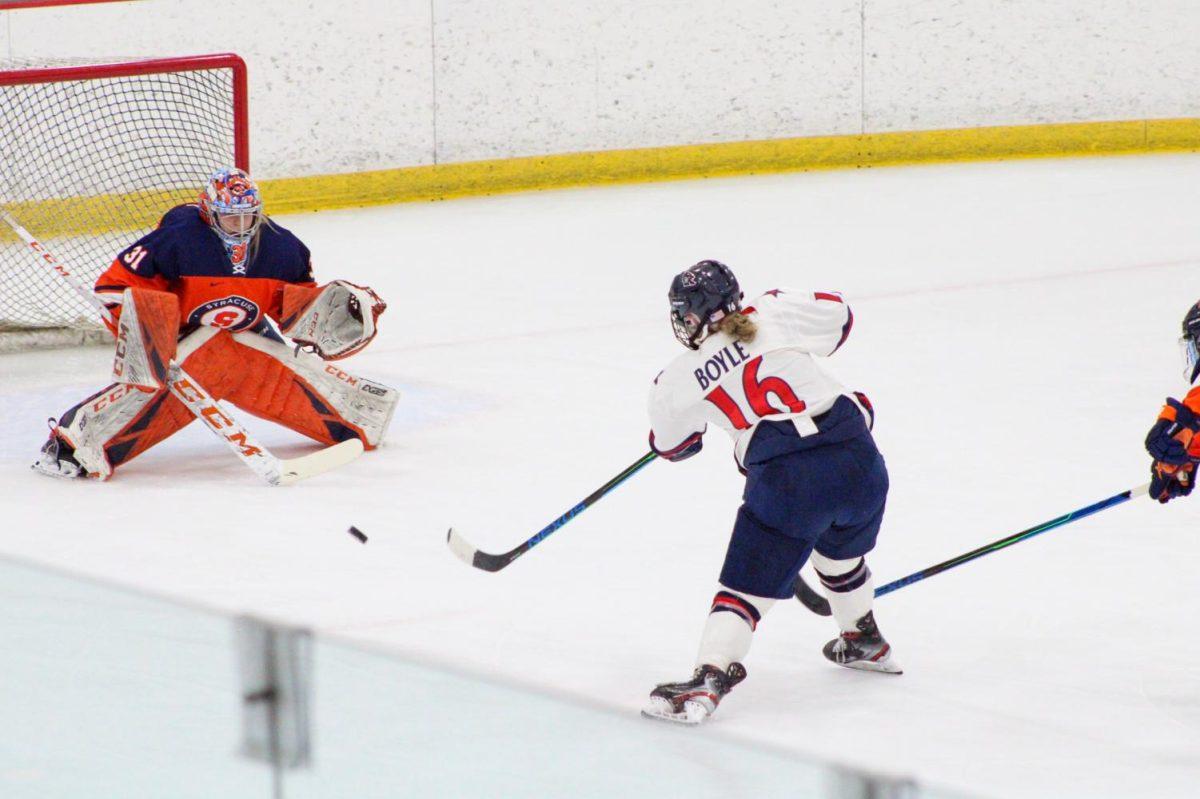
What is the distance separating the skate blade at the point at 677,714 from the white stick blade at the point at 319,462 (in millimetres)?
1598

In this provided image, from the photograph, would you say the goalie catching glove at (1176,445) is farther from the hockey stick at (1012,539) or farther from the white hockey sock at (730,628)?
the white hockey sock at (730,628)

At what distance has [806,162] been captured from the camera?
8.93 m

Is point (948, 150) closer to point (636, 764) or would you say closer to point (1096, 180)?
point (1096, 180)

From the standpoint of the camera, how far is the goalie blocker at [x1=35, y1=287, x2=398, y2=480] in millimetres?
4016

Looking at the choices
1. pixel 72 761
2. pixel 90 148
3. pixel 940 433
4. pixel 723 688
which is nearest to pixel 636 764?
pixel 72 761

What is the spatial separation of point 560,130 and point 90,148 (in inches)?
100

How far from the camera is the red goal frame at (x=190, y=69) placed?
508 centimetres

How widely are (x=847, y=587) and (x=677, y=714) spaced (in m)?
0.36

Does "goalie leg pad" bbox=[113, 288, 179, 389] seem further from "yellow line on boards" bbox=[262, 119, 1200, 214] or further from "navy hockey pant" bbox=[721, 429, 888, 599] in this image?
"yellow line on boards" bbox=[262, 119, 1200, 214]

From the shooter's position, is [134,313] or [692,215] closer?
[134,313]

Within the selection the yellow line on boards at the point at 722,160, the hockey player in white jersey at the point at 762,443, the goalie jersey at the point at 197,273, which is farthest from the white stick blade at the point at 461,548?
the yellow line on boards at the point at 722,160

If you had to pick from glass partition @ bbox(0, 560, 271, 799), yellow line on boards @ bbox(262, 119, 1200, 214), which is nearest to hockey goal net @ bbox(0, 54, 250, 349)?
yellow line on boards @ bbox(262, 119, 1200, 214)

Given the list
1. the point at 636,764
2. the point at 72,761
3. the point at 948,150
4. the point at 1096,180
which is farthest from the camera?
the point at 948,150

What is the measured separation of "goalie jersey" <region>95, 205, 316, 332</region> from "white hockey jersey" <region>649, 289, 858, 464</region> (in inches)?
63.9
